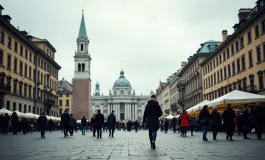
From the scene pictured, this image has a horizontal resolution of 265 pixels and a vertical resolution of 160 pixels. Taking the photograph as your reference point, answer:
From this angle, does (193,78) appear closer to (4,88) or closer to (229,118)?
(4,88)

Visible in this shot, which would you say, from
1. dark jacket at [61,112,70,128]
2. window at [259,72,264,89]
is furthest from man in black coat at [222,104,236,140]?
window at [259,72,264,89]

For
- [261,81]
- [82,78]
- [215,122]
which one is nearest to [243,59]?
[261,81]

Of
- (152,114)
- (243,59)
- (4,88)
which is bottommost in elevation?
(152,114)

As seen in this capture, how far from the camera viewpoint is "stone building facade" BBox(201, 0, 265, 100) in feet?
104

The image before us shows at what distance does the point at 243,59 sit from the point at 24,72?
101 ft

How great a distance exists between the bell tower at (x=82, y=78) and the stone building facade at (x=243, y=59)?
44899 mm

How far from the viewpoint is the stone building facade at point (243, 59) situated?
31641 mm

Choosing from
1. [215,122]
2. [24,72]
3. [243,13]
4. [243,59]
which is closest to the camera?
[215,122]

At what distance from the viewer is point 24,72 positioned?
46.7 m

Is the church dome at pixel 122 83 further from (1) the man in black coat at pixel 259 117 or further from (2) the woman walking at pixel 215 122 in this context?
(1) the man in black coat at pixel 259 117

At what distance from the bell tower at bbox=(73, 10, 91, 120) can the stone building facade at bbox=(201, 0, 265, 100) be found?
44899 millimetres

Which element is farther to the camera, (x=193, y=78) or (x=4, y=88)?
(x=193, y=78)

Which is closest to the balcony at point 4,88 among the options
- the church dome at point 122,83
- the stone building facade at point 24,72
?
the stone building facade at point 24,72

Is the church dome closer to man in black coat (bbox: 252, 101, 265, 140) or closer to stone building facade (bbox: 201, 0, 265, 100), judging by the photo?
stone building facade (bbox: 201, 0, 265, 100)
